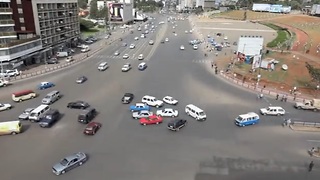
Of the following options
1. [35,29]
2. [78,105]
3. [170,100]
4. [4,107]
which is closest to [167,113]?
[170,100]

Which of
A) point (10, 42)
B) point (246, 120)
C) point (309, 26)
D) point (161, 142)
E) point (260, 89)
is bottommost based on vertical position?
point (161, 142)

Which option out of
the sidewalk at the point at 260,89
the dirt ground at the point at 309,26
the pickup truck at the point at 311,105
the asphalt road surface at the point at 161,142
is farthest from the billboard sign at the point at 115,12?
the pickup truck at the point at 311,105

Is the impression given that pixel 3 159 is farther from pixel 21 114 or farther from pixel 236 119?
pixel 236 119

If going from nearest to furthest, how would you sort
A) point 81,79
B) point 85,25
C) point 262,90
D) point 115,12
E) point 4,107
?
point 4,107, point 262,90, point 81,79, point 85,25, point 115,12

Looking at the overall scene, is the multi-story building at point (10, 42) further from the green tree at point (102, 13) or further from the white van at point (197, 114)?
the green tree at point (102, 13)

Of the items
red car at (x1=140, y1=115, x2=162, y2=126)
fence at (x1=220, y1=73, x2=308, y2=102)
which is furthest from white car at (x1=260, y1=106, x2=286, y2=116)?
→ red car at (x1=140, y1=115, x2=162, y2=126)

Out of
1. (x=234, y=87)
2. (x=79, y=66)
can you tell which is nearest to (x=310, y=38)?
(x=234, y=87)

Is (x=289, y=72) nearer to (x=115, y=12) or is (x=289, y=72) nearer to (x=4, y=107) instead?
(x=4, y=107)

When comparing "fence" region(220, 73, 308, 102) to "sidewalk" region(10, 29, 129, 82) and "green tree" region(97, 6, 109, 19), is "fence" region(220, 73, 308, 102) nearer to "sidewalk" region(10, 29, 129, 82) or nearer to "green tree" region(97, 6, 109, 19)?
"sidewalk" region(10, 29, 129, 82)
